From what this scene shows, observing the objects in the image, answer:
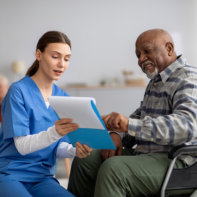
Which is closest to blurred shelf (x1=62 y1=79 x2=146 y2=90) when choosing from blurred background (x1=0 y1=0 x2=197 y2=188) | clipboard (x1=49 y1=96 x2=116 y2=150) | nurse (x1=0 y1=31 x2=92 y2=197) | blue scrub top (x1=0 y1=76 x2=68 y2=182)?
blurred background (x1=0 y1=0 x2=197 y2=188)

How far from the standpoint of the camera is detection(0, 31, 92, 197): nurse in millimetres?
1520

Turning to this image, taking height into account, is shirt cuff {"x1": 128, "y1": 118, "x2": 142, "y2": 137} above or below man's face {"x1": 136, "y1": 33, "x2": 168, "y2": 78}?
below

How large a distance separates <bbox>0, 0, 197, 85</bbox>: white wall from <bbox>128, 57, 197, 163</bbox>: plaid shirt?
358 cm

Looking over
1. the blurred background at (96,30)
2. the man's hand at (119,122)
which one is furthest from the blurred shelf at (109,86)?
the man's hand at (119,122)

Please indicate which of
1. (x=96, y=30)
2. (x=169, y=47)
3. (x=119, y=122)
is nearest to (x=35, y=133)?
(x=119, y=122)

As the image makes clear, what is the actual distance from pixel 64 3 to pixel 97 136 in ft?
13.3

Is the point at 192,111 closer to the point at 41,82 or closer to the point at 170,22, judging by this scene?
the point at 41,82

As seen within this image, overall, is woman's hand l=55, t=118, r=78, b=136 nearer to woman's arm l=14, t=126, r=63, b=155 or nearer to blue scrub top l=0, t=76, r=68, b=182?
woman's arm l=14, t=126, r=63, b=155

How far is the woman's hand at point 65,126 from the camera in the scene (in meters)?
1.38

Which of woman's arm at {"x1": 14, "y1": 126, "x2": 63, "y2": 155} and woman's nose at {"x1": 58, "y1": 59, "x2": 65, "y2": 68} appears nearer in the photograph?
woman's arm at {"x1": 14, "y1": 126, "x2": 63, "y2": 155}

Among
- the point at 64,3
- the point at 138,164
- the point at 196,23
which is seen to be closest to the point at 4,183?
the point at 138,164

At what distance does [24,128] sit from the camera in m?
1.58

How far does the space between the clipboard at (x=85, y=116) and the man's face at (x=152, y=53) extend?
0.42 metres

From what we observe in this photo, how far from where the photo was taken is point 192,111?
4.17 feet
